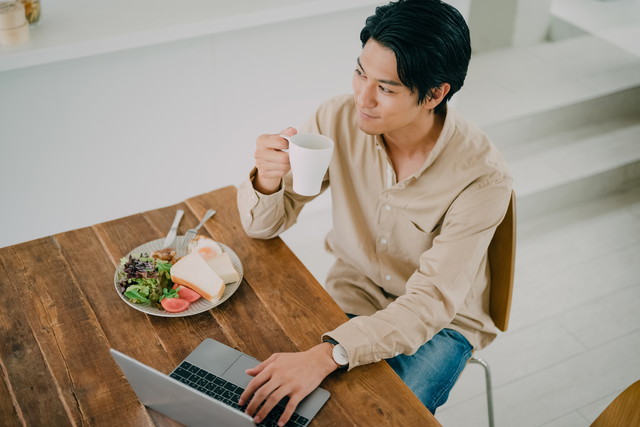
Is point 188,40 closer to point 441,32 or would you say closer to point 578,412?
point 441,32

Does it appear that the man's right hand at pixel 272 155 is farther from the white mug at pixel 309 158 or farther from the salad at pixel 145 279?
the salad at pixel 145 279

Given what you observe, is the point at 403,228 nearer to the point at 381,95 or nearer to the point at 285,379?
the point at 381,95

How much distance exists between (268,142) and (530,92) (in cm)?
229

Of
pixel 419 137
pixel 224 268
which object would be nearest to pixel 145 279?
pixel 224 268

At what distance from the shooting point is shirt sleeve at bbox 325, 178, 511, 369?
1.39m

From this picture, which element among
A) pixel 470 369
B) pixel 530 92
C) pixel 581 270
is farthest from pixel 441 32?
pixel 530 92

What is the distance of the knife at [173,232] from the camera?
1.52m

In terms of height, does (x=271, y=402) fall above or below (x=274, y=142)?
below

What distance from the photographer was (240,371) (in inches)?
49.4

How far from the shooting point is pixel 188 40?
2.28 m

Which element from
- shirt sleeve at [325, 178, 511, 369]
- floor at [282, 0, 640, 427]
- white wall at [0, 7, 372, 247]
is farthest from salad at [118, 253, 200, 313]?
floor at [282, 0, 640, 427]

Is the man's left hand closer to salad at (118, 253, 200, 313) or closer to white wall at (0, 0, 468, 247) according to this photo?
salad at (118, 253, 200, 313)

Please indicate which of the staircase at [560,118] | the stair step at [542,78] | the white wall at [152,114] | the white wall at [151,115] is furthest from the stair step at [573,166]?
the white wall at [151,115]

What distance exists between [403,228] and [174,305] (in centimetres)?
57
